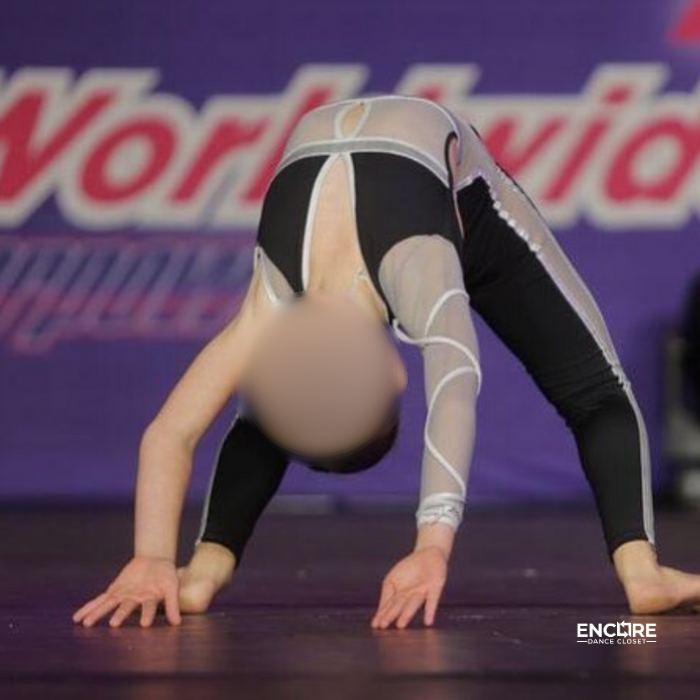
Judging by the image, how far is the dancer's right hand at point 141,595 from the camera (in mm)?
2941

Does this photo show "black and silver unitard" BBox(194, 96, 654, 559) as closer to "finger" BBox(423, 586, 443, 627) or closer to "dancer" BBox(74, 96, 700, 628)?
"dancer" BBox(74, 96, 700, 628)

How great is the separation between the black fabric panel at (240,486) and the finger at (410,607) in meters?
0.56

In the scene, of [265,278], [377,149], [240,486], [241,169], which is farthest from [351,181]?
[241,169]

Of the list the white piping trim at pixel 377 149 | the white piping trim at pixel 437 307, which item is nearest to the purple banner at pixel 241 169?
the white piping trim at pixel 377 149

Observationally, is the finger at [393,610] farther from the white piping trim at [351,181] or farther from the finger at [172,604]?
the white piping trim at [351,181]

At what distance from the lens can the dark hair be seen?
283 centimetres

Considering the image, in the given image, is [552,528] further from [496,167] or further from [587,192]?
[496,167]

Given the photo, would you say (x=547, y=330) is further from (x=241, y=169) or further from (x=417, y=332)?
(x=241, y=169)

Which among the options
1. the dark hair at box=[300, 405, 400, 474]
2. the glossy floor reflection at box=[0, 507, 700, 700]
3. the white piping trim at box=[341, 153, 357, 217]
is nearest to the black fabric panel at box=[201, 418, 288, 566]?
the glossy floor reflection at box=[0, 507, 700, 700]

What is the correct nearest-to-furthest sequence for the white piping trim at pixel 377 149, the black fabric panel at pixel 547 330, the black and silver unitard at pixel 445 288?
the black and silver unitard at pixel 445 288 → the white piping trim at pixel 377 149 → the black fabric panel at pixel 547 330

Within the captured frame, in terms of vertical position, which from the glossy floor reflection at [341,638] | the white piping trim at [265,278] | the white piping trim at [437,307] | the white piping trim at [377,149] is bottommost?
the glossy floor reflection at [341,638]

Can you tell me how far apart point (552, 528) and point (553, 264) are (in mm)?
2312

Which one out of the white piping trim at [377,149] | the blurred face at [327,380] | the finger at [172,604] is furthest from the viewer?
the white piping trim at [377,149]

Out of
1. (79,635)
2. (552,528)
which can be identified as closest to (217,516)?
(79,635)
